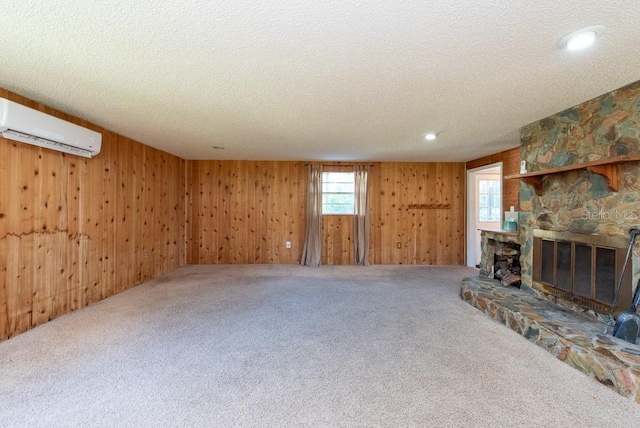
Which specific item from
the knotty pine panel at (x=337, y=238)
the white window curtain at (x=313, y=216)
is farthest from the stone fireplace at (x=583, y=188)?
the white window curtain at (x=313, y=216)

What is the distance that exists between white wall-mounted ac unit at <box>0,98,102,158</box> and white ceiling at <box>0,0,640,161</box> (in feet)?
0.62

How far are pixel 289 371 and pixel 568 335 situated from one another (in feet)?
7.08

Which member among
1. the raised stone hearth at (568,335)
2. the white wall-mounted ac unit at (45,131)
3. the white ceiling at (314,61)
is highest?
the white ceiling at (314,61)

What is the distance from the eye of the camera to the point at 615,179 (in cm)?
236

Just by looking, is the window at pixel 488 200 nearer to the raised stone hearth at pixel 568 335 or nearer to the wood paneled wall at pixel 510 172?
the wood paneled wall at pixel 510 172

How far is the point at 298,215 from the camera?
19.4 feet

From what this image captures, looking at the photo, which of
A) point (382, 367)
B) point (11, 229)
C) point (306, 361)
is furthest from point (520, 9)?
point (11, 229)

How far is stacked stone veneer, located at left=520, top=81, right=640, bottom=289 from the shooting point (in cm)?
230

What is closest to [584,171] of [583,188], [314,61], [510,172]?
[583,188]

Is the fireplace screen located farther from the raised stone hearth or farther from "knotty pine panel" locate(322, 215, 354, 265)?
"knotty pine panel" locate(322, 215, 354, 265)

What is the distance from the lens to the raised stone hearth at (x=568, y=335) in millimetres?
1810

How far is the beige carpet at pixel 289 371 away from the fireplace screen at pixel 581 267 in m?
0.74

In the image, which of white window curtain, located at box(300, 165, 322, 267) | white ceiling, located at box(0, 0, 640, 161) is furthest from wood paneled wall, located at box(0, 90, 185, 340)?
white window curtain, located at box(300, 165, 322, 267)

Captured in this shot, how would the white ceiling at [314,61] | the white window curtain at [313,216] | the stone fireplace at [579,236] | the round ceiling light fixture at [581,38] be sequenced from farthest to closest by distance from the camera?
the white window curtain at [313,216]
the stone fireplace at [579,236]
the round ceiling light fixture at [581,38]
the white ceiling at [314,61]
